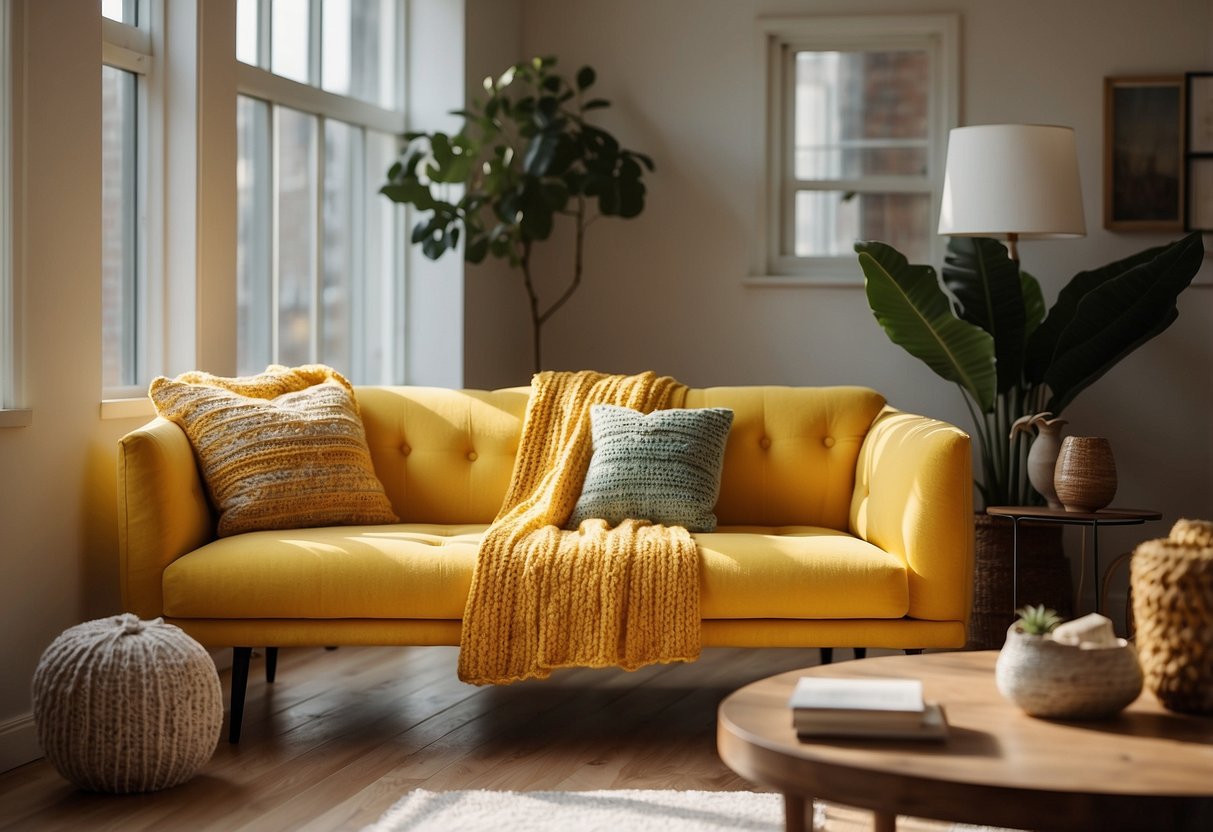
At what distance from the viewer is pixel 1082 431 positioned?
15.5ft

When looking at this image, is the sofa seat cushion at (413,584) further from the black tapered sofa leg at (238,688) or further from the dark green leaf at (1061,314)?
the dark green leaf at (1061,314)

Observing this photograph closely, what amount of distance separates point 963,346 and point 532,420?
1342 millimetres

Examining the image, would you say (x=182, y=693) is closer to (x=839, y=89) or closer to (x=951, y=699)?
(x=951, y=699)

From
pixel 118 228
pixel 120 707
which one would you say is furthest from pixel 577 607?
pixel 118 228

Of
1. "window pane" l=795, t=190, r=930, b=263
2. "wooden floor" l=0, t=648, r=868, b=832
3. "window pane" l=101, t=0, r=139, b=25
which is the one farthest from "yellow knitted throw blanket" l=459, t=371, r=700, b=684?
"window pane" l=795, t=190, r=930, b=263

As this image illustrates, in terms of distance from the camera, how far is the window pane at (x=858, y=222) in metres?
4.87

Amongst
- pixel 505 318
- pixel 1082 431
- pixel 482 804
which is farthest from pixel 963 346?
pixel 482 804

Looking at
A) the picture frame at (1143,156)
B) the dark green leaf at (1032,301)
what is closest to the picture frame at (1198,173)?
the picture frame at (1143,156)

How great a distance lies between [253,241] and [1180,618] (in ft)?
9.69

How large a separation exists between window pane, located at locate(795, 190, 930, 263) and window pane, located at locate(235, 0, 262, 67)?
79.2 inches

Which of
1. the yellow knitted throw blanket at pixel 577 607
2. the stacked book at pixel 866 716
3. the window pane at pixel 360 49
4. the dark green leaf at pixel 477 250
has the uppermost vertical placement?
the window pane at pixel 360 49

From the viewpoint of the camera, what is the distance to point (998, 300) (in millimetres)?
4160

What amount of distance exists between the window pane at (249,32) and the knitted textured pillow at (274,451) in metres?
1.06

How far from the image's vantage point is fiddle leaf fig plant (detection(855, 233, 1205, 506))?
3.95 m
